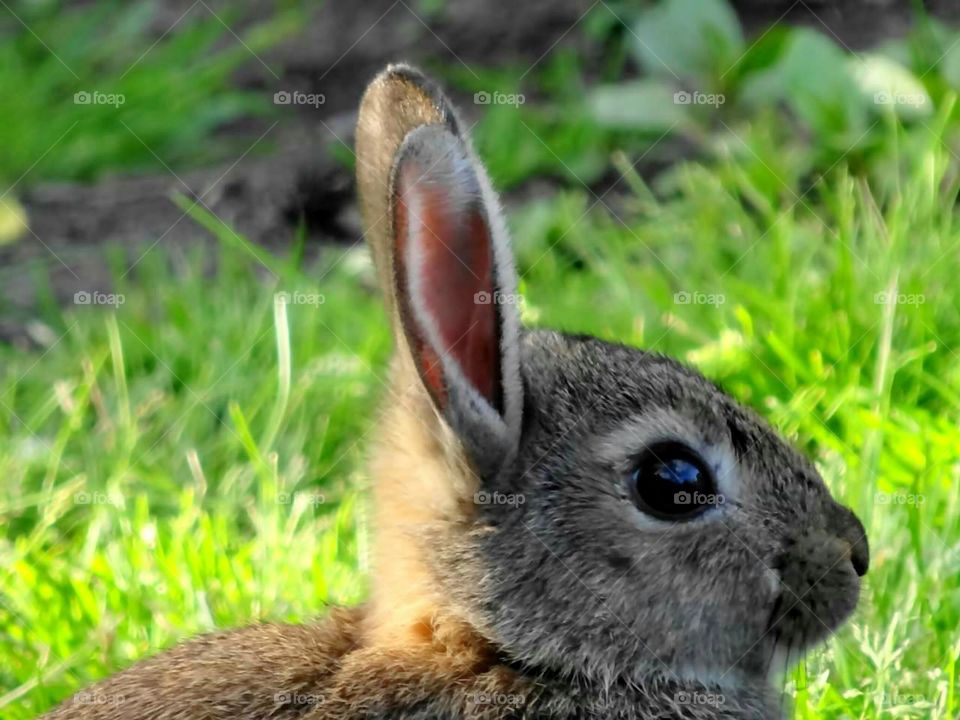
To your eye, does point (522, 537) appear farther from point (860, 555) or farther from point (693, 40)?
point (693, 40)

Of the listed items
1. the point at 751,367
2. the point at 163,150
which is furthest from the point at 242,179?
the point at 751,367

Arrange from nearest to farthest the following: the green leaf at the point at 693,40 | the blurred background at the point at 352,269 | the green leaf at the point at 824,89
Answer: the blurred background at the point at 352,269
the green leaf at the point at 824,89
the green leaf at the point at 693,40

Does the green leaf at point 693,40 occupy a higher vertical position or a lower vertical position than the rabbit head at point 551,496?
higher

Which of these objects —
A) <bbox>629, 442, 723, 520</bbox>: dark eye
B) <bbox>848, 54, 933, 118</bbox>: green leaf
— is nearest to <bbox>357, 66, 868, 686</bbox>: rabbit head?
<bbox>629, 442, 723, 520</bbox>: dark eye

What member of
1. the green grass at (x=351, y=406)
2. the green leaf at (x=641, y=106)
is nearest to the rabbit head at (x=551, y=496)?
the green grass at (x=351, y=406)

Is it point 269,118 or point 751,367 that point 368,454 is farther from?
point 269,118

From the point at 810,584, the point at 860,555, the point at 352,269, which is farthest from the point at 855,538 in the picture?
the point at 352,269

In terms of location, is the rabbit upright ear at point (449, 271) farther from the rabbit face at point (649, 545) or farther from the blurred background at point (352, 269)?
the blurred background at point (352, 269)
